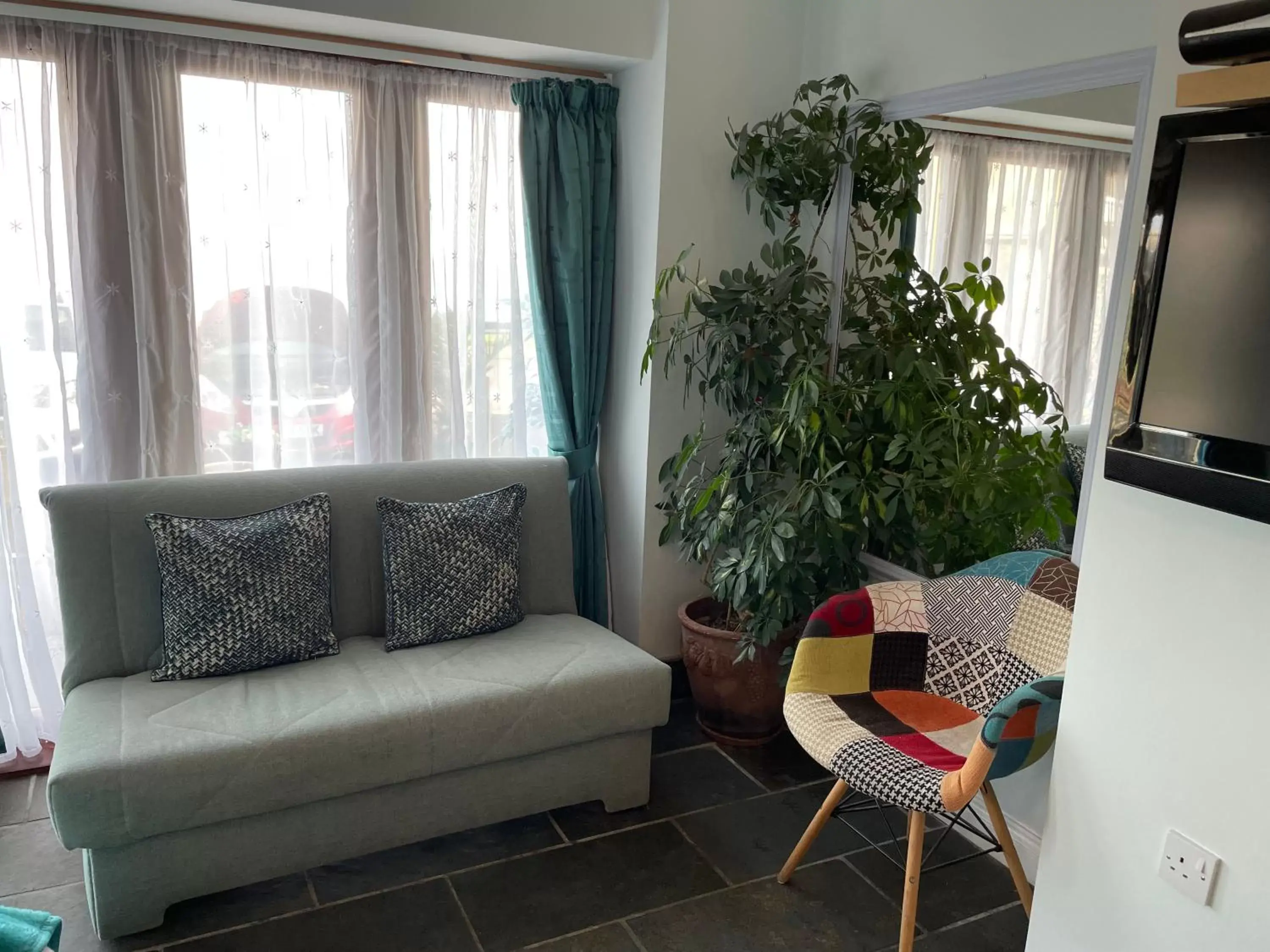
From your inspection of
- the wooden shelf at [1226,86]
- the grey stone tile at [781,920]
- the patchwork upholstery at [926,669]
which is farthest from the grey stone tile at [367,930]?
the wooden shelf at [1226,86]

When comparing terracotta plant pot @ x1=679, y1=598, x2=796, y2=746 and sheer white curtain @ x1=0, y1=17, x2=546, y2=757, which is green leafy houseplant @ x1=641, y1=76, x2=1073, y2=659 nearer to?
terracotta plant pot @ x1=679, y1=598, x2=796, y2=746

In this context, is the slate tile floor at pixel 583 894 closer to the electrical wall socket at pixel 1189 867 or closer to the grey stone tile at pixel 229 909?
the grey stone tile at pixel 229 909

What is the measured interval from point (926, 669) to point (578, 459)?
142 centimetres

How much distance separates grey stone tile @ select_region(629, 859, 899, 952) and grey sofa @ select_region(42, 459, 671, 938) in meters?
0.45

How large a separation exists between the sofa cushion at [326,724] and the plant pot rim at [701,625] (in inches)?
13.7

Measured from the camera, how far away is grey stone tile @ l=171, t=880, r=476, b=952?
2.19 meters

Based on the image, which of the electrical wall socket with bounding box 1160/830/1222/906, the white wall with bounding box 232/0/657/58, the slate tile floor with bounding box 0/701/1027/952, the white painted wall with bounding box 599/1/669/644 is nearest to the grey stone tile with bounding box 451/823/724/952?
the slate tile floor with bounding box 0/701/1027/952

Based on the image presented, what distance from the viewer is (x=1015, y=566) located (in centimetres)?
241

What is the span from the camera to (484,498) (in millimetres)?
2959

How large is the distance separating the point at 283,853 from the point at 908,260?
7.63 ft

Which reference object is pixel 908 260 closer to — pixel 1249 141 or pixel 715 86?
pixel 715 86

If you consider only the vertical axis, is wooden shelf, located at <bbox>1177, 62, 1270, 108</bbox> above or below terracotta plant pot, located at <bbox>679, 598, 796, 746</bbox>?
above

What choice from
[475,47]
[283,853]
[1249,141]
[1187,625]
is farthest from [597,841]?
[475,47]

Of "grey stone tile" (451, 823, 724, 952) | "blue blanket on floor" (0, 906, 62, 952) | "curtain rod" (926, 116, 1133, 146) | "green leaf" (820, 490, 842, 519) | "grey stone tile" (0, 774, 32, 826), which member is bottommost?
"grey stone tile" (451, 823, 724, 952)
